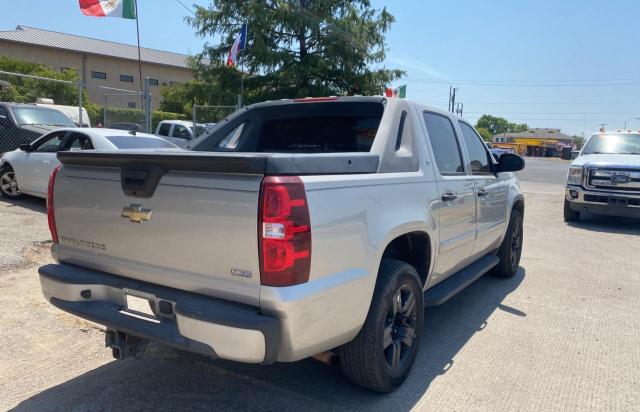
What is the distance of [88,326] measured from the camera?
410 cm

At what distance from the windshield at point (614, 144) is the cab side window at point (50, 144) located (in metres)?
10.4

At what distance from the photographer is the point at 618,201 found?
934cm

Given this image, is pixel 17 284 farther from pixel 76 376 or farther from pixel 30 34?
pixel 30 34

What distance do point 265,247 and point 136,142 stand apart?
6.14m

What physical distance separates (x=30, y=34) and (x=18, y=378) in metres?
52.1

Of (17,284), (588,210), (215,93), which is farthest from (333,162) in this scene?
(215,93)

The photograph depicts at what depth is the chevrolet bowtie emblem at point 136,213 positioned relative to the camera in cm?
271

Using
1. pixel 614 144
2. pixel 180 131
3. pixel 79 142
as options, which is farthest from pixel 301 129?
pixel 180 131

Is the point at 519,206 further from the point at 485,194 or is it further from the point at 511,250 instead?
the point at 485,194

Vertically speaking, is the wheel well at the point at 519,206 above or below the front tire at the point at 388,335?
above

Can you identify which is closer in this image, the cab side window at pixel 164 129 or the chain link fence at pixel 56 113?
the chain link fence at pixel 56 113

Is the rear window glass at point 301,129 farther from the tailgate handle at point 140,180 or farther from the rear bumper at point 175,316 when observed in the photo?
the rear bumper at point 175,316

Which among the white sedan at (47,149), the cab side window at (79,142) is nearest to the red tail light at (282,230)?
the white sedan at (47,149)

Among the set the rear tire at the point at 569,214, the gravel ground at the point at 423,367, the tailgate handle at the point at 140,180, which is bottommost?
the gravel ground at the point at 423,367
